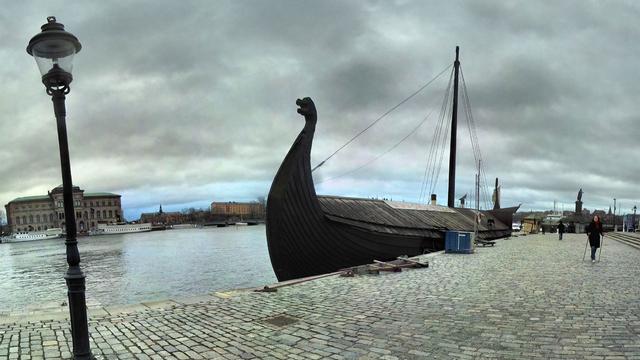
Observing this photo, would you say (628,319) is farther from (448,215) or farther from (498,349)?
(448,215)

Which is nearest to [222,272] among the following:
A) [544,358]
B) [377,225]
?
[377,225]

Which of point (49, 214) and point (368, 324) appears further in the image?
point (49, 214)

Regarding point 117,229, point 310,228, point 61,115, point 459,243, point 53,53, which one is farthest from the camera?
point 117,229

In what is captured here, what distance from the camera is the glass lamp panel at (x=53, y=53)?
5.15 metres

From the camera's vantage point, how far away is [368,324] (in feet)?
22.6

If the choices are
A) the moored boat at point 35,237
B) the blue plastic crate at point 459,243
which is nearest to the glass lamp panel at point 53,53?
the blue plastic crate at point 459,243

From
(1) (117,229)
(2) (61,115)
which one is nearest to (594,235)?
(2) (61,115)

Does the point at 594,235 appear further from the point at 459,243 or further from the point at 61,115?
the point at 61,115

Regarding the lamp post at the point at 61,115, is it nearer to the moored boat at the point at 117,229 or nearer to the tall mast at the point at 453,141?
the tall mast at the point at 453,141

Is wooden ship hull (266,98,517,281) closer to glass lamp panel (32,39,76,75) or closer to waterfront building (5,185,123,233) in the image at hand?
glass lamp panel (32,39,76,75)

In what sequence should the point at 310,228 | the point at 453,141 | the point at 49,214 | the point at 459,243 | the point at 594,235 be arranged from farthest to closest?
the point at 49,214
the point at 453,141
the point at 459,243
the point at 594,235
the point at 310,228

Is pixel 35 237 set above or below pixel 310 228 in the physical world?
below

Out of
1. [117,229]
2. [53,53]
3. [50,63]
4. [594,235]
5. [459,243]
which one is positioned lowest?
[117,229]

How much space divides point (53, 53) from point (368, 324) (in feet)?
19.8
